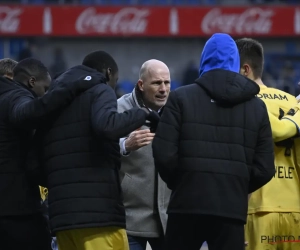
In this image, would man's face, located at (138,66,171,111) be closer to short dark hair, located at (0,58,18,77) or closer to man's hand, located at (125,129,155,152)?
man's hand, located at (125,129,155,152)

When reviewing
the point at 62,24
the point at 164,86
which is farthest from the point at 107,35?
the point at 164,86

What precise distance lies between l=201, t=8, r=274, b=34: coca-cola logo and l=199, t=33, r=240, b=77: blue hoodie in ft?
76.0

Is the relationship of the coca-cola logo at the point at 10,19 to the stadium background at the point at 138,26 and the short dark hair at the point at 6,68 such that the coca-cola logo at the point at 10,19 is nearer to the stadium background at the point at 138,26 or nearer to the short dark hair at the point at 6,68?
the stadium background at the point at 138,26

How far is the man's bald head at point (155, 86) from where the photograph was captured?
21.4 feet

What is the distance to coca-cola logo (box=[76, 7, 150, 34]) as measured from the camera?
1123 inches

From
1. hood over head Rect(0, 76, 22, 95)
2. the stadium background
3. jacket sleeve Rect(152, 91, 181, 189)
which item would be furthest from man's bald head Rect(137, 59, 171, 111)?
the stadium background

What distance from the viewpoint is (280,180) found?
6.17m

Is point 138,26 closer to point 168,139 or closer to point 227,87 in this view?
point 227,87

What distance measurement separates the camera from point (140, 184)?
630 centimetres

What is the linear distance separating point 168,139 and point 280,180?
1.23 m

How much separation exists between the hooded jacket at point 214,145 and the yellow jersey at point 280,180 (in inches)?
28.2

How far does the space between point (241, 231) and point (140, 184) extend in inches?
46.4

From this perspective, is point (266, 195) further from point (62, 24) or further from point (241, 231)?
point (62, 24)

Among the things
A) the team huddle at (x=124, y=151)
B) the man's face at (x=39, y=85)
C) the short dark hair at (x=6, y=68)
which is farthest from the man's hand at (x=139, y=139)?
the short dark hair at (x=6, y=68)
